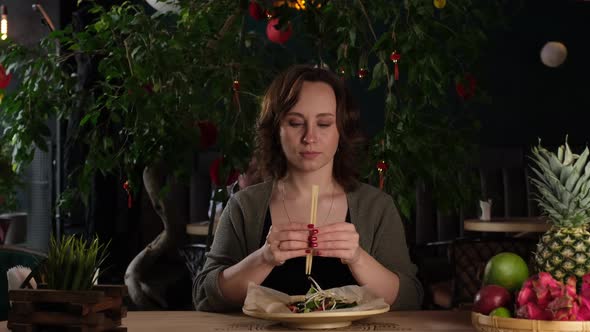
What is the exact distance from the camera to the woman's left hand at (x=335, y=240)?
1.96m

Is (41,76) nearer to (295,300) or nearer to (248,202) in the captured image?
(248,202)

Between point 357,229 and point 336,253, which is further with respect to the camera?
point 357,229

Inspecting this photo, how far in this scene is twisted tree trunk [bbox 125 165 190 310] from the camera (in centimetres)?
500

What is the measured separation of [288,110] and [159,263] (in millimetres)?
4719

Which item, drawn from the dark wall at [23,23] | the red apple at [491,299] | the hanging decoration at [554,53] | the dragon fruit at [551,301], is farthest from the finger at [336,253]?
the dark wall at [23,23]

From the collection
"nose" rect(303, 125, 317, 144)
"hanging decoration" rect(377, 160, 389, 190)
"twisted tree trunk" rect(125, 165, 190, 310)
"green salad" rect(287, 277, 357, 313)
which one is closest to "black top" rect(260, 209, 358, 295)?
"nose" rect(303, 125, 317, 144)

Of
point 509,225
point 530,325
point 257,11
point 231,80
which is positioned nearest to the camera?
point 530,325

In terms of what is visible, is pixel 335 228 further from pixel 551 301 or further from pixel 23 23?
pixel 23 23

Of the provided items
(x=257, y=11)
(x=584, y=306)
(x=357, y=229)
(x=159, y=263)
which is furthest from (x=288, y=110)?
(x=159, y=263)

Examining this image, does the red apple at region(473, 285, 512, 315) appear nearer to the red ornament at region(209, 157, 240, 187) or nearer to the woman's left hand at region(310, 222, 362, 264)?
the woman's left hand at region(310, 222, 362, 264)

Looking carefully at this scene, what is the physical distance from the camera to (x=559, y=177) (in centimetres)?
196

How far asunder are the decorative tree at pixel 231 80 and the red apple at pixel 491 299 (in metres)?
1.78

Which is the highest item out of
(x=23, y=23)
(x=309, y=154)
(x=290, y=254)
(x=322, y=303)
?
(x=23, y=23)

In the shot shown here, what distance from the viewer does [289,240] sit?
6.43 feet
